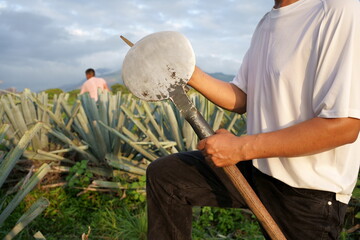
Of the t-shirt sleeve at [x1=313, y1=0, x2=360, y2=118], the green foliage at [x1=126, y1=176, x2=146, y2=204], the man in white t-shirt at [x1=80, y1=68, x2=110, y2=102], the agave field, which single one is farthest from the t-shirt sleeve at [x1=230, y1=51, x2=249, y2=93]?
the man in white t-shirt at [x1=80, y1=68, x2=110, y2=102]

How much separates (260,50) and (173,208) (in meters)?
0.56

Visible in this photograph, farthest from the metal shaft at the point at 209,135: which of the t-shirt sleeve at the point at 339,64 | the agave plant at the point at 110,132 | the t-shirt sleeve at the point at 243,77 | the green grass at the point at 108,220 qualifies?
the agave plant at the point at 110,132

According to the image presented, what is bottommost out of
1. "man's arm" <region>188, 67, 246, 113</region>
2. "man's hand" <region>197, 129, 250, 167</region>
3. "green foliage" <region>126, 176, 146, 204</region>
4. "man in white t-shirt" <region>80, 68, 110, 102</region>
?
"green foliage" <region>126, 176, 146, 204</region>

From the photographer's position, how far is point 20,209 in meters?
2.60

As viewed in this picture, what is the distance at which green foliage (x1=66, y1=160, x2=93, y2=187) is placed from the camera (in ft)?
8.82

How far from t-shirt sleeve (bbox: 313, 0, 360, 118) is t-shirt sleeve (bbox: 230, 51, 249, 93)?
0.37m

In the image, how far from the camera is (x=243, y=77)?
135 cm

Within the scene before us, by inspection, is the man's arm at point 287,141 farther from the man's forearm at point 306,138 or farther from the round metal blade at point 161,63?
the round metal blade at point 161,63

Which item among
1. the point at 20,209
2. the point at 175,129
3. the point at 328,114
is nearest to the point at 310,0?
the point at 328,114

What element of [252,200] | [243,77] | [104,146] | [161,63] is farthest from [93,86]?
[252,200]

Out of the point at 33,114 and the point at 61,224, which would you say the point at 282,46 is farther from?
the point at 33,114

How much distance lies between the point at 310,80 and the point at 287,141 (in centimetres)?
18

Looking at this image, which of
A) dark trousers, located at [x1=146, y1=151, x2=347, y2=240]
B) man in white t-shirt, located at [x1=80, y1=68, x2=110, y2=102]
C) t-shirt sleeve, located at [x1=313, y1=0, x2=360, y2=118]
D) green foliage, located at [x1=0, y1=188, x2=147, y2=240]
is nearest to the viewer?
t-shirt sleeve, located at [x1=313, y1=0, x2=360, y2=118]

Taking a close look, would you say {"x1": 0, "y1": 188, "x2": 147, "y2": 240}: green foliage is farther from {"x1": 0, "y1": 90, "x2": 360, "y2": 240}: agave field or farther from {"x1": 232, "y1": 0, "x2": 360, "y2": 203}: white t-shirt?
{"x1": 232, "y1": 0, "x2": 360, "y2": 203}: white t-shirt
